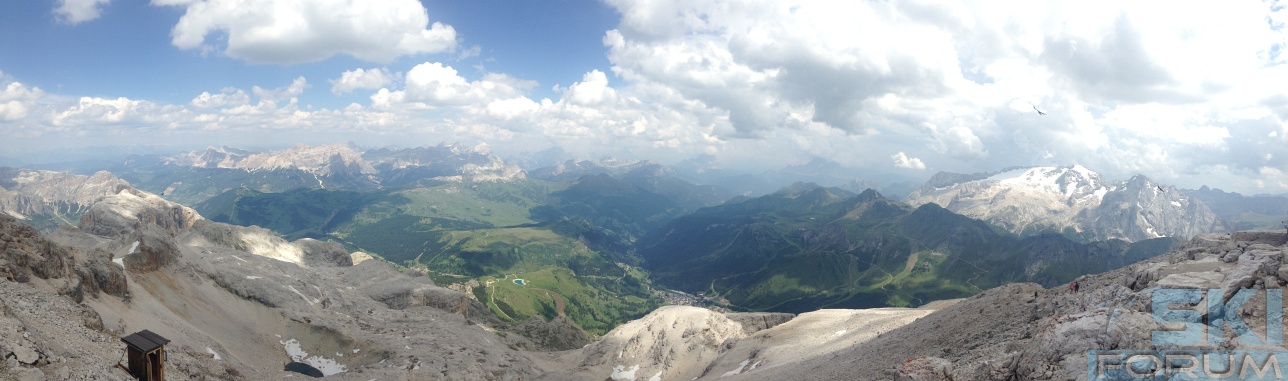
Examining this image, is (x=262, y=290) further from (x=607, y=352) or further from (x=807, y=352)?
(x=807, y=352)

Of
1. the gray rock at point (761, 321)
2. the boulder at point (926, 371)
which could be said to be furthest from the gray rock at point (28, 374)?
the gray rock at point (761, 321)

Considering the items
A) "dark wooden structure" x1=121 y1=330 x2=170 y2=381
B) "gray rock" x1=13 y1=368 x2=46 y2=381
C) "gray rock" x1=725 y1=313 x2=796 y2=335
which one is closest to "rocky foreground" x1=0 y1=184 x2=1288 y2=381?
"gray rock" x1=13 y1=368 x2=46 y2=381

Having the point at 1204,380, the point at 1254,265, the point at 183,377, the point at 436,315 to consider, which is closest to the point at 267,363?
the point at 183,377

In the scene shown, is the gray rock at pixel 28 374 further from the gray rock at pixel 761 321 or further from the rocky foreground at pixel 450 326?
the gray rock at pixel 761 321

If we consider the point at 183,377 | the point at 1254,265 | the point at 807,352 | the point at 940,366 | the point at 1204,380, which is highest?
the point at 1254,265

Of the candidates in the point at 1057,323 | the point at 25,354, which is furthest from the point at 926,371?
the point at 25,354

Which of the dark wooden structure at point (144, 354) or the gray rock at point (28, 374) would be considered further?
the dark wooden structure at point (144, 354)
